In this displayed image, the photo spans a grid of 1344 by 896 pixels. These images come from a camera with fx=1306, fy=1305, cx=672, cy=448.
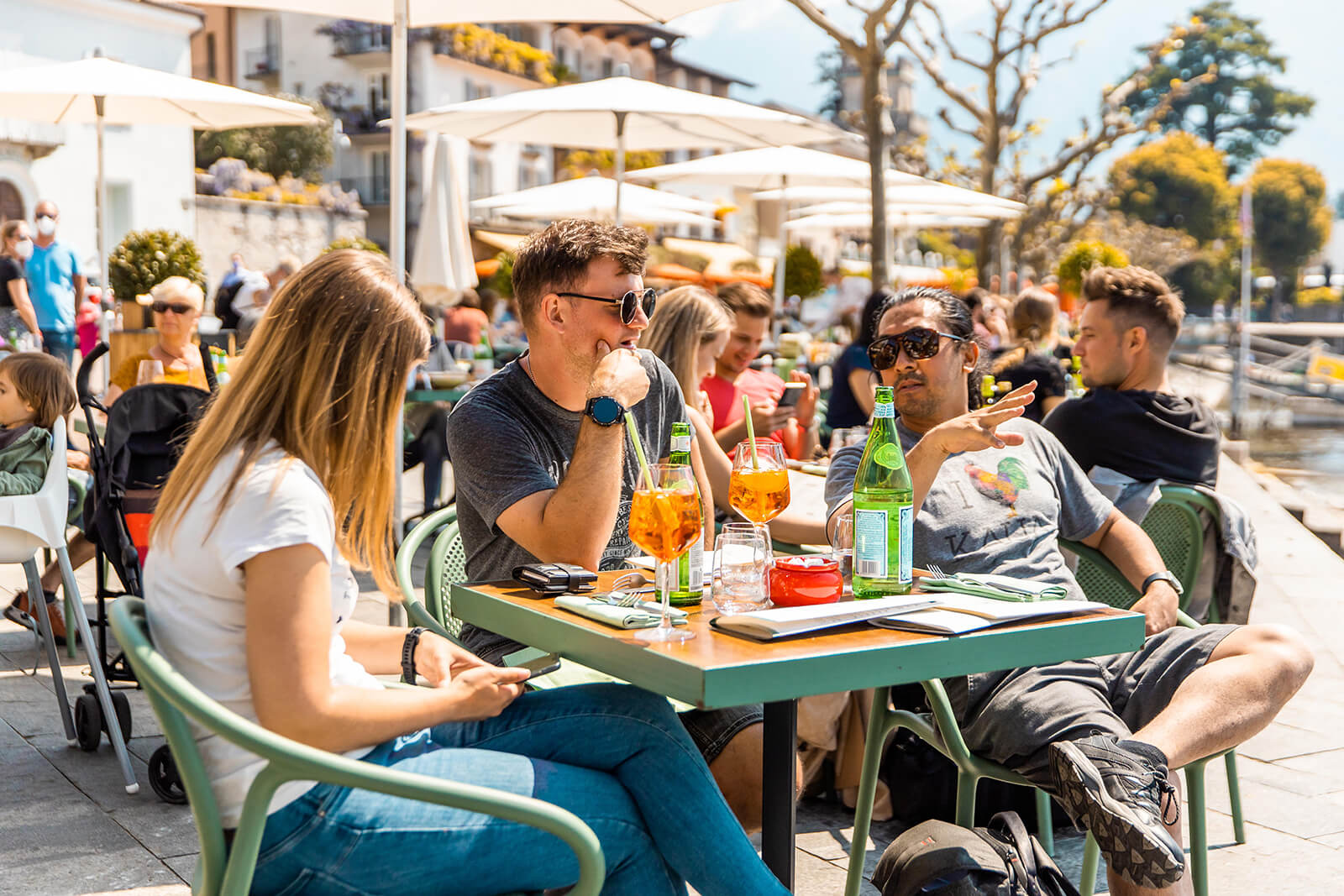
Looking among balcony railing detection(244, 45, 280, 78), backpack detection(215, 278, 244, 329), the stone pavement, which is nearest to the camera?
the stone pavement

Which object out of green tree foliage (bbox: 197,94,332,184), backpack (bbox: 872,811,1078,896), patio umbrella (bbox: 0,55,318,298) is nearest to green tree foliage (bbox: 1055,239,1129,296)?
patio umbrella (bbox: 0,55,318,298)

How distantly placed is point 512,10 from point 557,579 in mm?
4472

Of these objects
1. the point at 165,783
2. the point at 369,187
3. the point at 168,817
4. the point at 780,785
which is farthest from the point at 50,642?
the point at 369,187

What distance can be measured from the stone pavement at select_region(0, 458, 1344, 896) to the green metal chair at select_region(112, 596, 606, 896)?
150 centimetres

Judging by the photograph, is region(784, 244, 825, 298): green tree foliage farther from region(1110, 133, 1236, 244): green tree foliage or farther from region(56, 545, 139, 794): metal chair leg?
region(1110, 133, 1236, 244): green tree foliage

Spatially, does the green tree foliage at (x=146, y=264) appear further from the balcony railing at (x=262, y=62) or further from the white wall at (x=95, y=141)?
the balcony railing at (x=262, y=62)

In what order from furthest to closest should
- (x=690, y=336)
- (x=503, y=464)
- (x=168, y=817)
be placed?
(x=690, y=336), (x=168, y=817), (x=503, y=464)

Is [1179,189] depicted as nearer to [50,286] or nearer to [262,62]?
[262,62]

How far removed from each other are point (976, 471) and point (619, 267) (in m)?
0.99

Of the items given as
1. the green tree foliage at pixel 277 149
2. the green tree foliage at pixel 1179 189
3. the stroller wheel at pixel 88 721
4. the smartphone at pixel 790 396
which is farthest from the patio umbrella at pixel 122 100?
the green tree foliage at pixel 1179 189

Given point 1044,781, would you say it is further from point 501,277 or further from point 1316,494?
point 501,277

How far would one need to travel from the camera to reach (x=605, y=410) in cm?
255

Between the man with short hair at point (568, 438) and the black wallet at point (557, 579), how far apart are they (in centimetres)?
19

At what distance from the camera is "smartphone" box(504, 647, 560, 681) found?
257 centimetres
